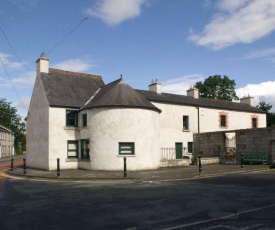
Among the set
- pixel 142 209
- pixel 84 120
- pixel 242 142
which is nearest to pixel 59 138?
pixel 84 120

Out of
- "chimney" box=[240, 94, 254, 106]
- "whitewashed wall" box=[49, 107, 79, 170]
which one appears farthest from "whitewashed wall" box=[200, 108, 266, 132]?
"whitewashed wall" box=[49, 107, 79, 170]

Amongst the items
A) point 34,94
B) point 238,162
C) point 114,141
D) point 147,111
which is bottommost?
point 238,162

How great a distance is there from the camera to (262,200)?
9.78 m

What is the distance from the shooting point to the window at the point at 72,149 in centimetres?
2550

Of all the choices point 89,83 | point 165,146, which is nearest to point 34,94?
point 89,83

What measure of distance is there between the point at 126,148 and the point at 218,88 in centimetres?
4553

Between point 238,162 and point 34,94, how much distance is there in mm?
19327

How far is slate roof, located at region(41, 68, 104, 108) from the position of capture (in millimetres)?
25594

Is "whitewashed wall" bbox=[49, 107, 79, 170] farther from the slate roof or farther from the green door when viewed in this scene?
the green door

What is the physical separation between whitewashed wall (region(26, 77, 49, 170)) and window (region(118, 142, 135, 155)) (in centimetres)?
641

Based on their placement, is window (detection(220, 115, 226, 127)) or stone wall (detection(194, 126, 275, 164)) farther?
window (detection(220, 115, 226, 127))

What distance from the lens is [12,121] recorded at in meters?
92.9

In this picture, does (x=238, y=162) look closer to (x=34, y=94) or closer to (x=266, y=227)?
(x=34, y=94)

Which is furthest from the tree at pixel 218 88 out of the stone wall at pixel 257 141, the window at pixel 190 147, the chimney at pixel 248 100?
the stone wall at pixel 257 141
